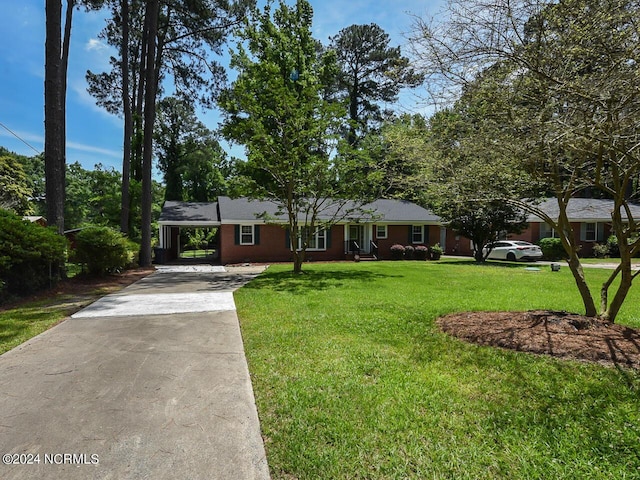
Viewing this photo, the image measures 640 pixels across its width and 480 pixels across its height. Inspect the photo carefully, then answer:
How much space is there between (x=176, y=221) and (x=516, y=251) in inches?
A: 762

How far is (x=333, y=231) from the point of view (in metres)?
21.1

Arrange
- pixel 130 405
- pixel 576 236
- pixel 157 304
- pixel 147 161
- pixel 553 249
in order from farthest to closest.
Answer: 1. pixel 576 236
2. pixel 553 249
3. pixel 147 161
4. pixel 157 304
5. pixel 130 405

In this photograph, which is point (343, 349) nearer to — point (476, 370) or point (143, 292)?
point (476, 370)

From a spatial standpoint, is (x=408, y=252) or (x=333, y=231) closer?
(x=408, y=252)

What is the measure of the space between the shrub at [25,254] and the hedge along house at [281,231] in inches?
381

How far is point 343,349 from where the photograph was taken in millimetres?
4441

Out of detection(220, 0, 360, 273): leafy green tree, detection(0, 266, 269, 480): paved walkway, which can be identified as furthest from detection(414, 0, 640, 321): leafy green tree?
detection(220, 0, 360, 273): leafy green tree

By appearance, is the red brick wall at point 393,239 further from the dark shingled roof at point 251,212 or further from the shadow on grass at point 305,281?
the shadow on grass at point 305,281

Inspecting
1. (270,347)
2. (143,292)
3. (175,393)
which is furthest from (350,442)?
(143,292)

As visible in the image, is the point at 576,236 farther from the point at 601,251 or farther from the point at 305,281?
the point at 305,281

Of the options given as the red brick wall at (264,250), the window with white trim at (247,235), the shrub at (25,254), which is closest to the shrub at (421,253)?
the red brick wall at (264,250)

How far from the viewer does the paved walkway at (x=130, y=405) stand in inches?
90.0

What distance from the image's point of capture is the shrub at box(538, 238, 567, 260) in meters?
20.3

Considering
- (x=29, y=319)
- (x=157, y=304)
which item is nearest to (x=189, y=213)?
(x=157, y=304)
